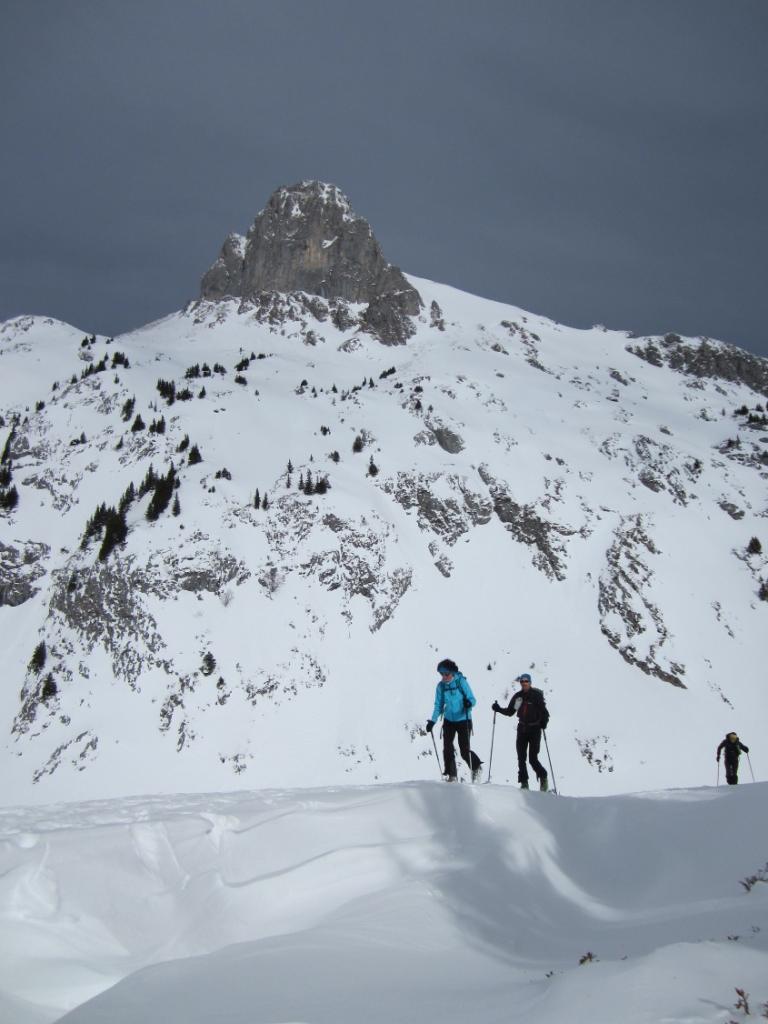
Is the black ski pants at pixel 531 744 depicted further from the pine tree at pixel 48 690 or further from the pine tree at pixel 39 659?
the pine tree at pixel 39 659

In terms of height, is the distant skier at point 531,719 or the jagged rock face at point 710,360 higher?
the jagged rock face at point 710,360

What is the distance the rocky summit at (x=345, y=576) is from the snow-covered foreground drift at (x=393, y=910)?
16482 millimetres

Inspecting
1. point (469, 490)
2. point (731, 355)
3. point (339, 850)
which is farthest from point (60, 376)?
point (731, 355)

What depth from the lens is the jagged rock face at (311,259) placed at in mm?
85562

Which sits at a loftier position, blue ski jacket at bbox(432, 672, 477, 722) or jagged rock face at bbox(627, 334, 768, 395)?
jagged rock face at bbox(627, 334, 768, 395)

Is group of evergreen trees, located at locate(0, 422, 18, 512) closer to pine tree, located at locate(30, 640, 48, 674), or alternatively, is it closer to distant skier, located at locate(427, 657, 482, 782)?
pine tree, located at locate(30, 640, 48, 674)

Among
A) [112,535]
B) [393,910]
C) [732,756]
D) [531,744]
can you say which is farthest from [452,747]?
[112,535]

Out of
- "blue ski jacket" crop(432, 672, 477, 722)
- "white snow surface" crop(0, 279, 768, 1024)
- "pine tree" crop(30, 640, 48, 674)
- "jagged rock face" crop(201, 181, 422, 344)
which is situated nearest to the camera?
"white snow surface" crop(0, 279, 768, 1024)

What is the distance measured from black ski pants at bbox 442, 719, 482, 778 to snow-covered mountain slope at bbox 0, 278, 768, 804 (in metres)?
13.3

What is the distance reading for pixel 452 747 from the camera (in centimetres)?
1082

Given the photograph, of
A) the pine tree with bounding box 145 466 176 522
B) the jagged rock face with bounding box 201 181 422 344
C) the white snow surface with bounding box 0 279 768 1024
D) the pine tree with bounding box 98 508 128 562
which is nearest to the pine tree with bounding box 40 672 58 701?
the white snow surface with bounding box 0 279 768 1024

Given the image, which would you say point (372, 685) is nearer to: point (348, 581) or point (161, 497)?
point (348, 581)

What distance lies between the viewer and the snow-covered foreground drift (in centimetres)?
338

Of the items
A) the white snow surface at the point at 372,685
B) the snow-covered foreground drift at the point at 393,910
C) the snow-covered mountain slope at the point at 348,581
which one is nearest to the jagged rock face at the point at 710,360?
the white snow surface at the point at 372,685
